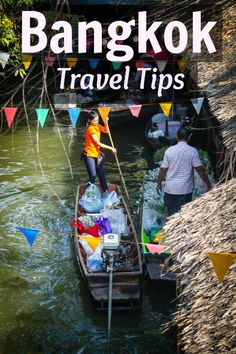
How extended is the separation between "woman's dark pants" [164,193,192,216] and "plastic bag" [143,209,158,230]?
0.50 meters

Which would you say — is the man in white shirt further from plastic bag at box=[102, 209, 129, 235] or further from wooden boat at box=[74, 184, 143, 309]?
wooden boat at box=[74, 184, 143, 309]

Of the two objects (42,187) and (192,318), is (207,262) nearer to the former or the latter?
(192,318)

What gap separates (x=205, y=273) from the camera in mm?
4777

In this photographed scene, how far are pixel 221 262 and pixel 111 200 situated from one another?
6114 mm

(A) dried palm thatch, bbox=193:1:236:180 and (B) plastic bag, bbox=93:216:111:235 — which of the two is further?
(B) plastic bag, bbox=93:216:111:235

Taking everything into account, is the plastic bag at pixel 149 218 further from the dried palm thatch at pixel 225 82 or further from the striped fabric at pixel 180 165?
the dried palm thatch at pixel 225 82

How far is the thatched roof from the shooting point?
4.14 meters

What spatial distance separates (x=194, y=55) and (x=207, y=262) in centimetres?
837

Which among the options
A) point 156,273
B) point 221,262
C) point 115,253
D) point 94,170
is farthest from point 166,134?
point 221,262

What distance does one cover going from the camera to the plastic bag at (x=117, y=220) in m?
9.06

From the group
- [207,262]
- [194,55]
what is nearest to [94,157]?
[194,55]

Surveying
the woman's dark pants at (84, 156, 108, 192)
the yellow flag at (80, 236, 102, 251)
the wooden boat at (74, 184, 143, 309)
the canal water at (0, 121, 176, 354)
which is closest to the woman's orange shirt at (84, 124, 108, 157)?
the woman's dark pants at (84, 156, 108, 192)

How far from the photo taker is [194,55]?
12.4m

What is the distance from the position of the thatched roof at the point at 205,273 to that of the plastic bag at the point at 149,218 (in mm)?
2916
